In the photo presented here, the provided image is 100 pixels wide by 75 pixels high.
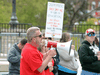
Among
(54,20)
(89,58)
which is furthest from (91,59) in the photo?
(54,20)

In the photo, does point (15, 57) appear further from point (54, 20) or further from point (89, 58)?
point (89, 58)

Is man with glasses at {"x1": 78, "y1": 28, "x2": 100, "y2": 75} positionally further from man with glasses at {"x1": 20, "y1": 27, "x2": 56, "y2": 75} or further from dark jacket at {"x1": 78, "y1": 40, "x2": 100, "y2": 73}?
man with glasses at {"x1": 20, "y1": 27, "x2": 56, "y2": 75}

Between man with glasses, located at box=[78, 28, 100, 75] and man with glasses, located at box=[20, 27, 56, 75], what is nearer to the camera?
man with glasses, located at box=[20, 27, 56, 75]

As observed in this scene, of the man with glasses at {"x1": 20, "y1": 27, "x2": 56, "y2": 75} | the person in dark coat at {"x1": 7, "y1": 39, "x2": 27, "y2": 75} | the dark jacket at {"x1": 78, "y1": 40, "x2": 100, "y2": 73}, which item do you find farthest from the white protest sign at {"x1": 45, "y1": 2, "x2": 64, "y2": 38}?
the man with glasses at {"x1": 20, "y1": 27, "x2": 56, "y2": 75}

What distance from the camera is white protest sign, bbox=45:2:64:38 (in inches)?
200

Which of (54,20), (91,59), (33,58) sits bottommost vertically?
A: (91,59)

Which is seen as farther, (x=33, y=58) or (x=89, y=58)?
(x=89, y=58)

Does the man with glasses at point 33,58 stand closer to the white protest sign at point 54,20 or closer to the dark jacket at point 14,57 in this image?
the dark jacket at point 14,57

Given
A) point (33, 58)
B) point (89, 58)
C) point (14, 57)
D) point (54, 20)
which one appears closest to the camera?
point (33, 58)

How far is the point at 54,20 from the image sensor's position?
5.21m

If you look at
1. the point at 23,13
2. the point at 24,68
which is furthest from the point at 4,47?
the point at 23,13

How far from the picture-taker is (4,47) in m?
7.21

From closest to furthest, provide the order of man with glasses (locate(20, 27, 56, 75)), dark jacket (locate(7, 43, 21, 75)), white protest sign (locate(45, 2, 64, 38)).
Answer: man with glasses (locate(20, 27, 56, 75)) < dark jacket (locate(7, 43, 21, 75)) < white protest sign (locate(45, 2, 64, 38))

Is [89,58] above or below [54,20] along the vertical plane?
below
